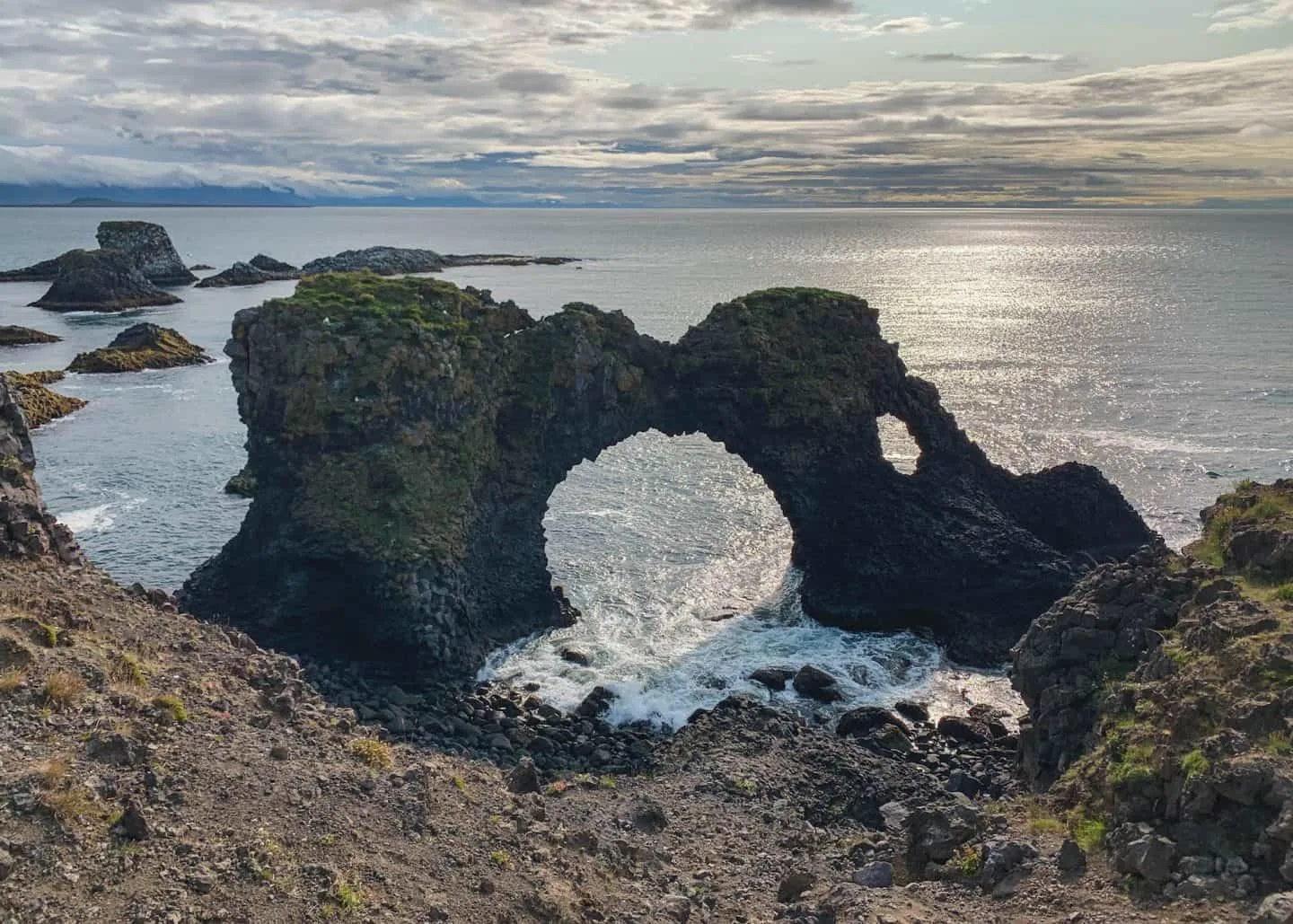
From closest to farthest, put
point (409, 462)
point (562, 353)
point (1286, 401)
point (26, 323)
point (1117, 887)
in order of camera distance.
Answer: point (1117, 887), point (409, 462), point (562, 353), point (1286, 401), point (26, 323)

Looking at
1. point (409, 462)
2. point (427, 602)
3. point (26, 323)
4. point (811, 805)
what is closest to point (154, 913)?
point (811, 805)

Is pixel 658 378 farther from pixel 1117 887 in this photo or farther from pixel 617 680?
pixel 1117 887

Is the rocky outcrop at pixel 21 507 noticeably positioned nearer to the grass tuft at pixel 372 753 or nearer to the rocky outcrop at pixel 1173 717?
the grass tuft at pixel 372 753

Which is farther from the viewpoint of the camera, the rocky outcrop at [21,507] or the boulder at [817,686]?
the boulder at [817,686]

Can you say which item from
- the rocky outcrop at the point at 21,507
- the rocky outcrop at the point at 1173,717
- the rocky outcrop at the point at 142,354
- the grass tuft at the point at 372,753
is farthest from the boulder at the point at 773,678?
the rocky outcrop at the point at 142,354

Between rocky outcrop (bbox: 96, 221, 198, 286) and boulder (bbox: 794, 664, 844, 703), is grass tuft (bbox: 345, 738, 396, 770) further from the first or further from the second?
rocky outcrop (bbox: 96, 221, 198, 286)

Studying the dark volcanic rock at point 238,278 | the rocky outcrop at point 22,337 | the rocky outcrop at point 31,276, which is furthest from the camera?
the rocky outcrop at point 31,276
